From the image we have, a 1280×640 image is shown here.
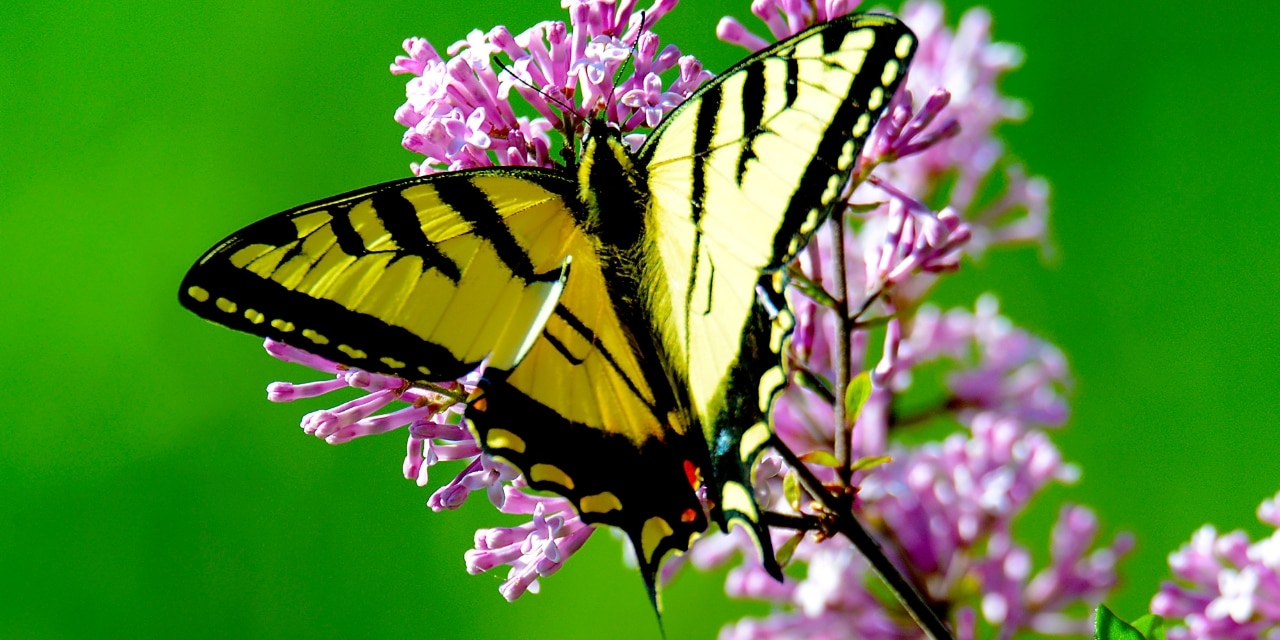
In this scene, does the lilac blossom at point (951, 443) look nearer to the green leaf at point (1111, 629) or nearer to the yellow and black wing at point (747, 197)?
the yellow and black wing at point (747, 197)

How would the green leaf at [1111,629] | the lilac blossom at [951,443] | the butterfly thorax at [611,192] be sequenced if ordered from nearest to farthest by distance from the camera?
the green leaf at [1111,629], the butterfly thorax at [611,192], the lilac blossom at [951,443]

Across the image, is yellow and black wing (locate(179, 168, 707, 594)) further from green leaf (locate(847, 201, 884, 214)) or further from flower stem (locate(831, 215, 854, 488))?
green leaf (locate(847, 201, 884, 214))

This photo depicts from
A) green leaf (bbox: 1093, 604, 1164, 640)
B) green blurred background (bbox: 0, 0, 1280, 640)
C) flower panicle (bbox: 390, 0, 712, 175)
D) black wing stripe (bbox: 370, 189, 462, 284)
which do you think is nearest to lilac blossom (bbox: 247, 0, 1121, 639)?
flower panicle (bbox: 390, 0, 712, 175)

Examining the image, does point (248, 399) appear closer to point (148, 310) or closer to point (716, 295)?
point (148, 310)

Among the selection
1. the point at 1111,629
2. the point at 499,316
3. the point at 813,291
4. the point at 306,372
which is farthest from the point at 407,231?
the point at 306,372

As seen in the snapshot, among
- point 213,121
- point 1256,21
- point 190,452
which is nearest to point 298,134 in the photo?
point 213,121

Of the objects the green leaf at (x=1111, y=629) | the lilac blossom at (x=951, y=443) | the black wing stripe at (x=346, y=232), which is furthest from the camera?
the lilac blossom at (x=951, y=443)

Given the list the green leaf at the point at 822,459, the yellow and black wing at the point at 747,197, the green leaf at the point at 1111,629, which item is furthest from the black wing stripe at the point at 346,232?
the green leaf at the point at 1111,629
